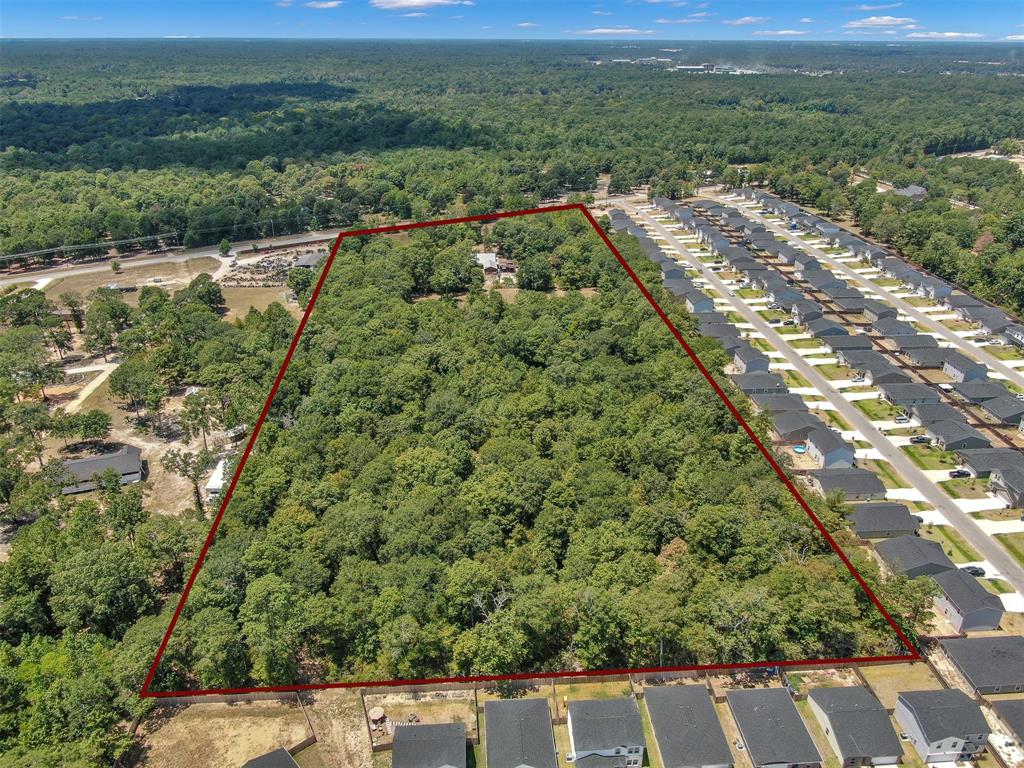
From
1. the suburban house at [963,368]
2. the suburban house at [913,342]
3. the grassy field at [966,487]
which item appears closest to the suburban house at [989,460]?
the grassy field at [966,487]

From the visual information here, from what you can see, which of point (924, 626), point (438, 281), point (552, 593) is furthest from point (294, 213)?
point (924, 626)

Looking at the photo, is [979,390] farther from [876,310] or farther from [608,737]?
[608,737]

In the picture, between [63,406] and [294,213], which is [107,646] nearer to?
[63,406]

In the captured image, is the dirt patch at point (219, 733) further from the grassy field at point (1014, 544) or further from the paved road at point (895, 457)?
the grassy field at point (1014, 544)

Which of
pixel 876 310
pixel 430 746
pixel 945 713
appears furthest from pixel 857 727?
pixel 876 310

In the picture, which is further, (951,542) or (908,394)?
(908,394)

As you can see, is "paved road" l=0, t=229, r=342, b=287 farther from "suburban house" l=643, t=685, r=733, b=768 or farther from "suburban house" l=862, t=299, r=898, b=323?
"suburban house" l=643, t=685, r=733, b=768

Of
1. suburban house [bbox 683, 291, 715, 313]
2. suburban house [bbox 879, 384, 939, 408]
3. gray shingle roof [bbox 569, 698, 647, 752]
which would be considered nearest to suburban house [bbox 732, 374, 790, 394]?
suburban house [bbox 879, 384, 939, 408]
